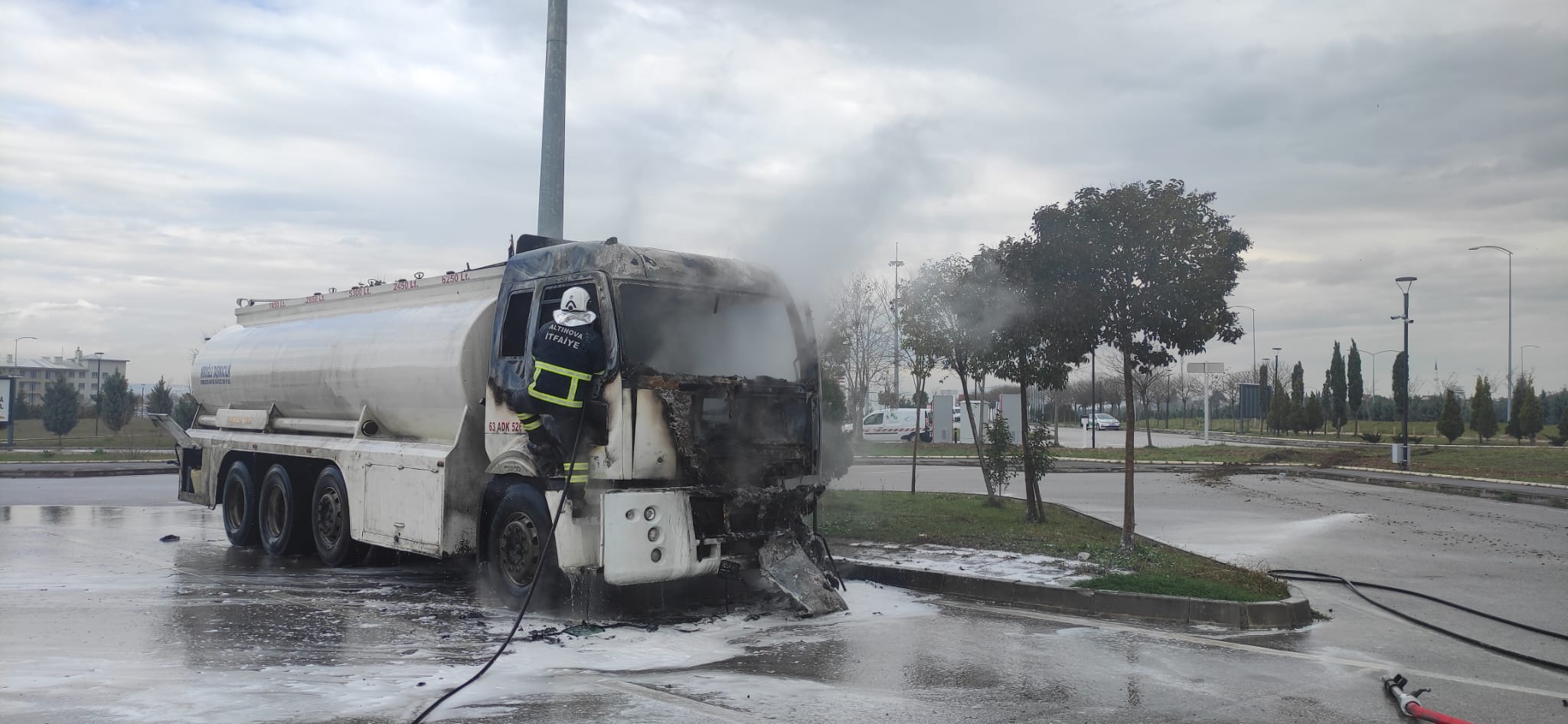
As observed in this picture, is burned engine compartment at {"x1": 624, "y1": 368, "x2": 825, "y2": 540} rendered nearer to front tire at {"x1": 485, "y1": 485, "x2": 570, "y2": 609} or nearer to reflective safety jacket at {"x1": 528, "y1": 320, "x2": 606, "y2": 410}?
reflective safety jacket at {"x1": 528, "y1": 320, "x2": 606, "y2": 410}

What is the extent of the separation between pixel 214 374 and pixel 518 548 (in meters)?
7.42

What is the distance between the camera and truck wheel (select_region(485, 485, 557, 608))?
8367 millimetres

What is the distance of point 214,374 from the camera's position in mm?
13961

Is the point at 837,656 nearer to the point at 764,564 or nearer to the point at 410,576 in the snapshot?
the point at 764,564

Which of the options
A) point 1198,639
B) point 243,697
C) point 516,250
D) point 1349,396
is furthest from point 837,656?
point 1349,396

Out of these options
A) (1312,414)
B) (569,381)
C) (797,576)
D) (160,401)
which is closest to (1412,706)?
Result: (797,576)

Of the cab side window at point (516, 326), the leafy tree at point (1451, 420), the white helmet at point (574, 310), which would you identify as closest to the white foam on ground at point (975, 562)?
the cab side window at point (516, 326)

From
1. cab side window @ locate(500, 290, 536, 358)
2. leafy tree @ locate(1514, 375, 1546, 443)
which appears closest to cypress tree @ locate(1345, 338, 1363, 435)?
leafy tree @ locate(1514, 375, 1546, 443)

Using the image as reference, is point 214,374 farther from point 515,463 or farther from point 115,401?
point 115,401

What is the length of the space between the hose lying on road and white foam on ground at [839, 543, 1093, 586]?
2.09 metres

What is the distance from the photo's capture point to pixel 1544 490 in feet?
74.6

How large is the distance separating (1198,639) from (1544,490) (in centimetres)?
1953

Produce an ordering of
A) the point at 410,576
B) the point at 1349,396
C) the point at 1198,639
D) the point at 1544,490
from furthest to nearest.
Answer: the point at 1349,396 < the point at 1544,490 < the point at 410,576 < the point at 1198,639

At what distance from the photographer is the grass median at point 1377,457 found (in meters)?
28.7
